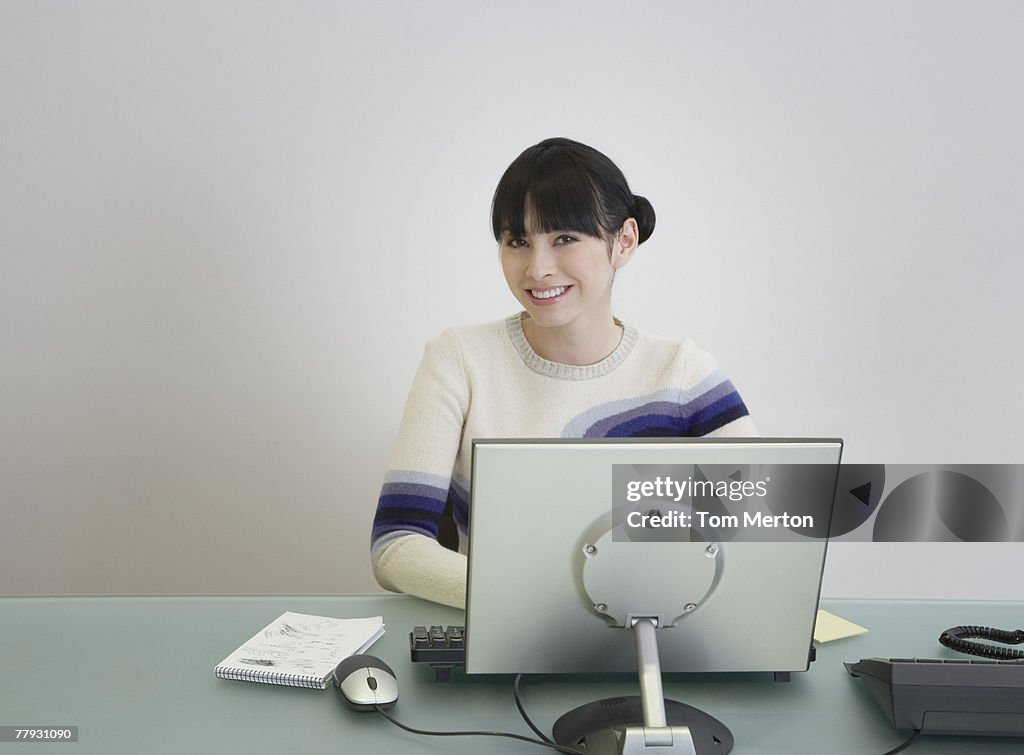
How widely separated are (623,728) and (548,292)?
98 cm

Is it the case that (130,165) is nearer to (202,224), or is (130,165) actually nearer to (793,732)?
(202,224)

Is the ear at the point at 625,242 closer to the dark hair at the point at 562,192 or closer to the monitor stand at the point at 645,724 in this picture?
the dark hair at the point at 562,192

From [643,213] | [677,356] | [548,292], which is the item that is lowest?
[677,356]

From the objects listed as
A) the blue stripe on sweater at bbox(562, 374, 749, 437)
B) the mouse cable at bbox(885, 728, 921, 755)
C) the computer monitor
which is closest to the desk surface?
the mouse cable at bbox(885, 728, 921, 755)

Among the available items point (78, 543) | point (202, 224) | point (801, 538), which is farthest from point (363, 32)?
point (801, 538)

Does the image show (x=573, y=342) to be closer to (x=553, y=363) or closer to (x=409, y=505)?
(x=553, y=363)

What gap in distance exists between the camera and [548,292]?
6.02 ft

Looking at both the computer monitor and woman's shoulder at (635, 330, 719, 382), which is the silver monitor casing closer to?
the computer monitor

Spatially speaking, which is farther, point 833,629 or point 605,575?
point 833,629

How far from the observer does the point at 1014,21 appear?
2.48 m

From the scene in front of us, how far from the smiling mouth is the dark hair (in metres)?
0.11

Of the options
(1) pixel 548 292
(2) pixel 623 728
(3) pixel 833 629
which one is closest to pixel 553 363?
(1) pixel 548 292

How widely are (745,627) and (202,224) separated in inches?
72.4

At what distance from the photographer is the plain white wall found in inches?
95.9
